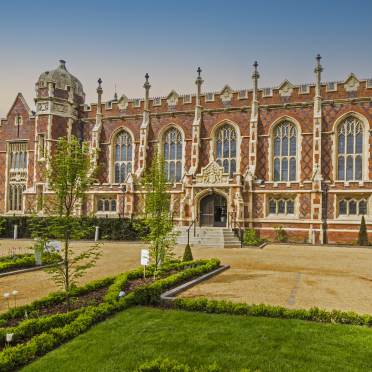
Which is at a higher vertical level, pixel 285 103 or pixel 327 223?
pixel 285 103

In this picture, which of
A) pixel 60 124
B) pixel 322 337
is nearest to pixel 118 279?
pixel 322 337

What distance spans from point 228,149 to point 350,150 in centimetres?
1009

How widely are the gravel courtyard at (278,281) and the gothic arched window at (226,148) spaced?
575 inches

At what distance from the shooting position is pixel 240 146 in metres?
33.3

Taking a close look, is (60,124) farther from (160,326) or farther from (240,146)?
(160,326)

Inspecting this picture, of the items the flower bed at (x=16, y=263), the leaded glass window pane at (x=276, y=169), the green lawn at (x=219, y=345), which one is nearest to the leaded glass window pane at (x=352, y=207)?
the leaded glass window pane at (x=276, y=169)

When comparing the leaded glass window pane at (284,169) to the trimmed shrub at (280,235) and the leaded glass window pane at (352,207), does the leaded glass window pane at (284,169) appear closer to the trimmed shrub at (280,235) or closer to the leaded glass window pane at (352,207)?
the trimmed shrub at (280,235)

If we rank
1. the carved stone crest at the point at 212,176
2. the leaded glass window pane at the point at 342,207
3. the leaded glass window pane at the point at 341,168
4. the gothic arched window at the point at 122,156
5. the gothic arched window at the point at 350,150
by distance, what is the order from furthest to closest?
the gothic arched window at the point at 122,156 → the leaded glass window pane at the point at 341,168 → the carved stone crest at the point at 212,176 → the gothic arched window at the point at 350,150 → the leaded glass window pane at the point at 342,207

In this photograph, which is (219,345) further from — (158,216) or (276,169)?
(276,169)

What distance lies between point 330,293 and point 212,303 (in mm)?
4173

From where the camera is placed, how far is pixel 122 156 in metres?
37.5

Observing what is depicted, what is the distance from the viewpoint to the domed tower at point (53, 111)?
36.3 m

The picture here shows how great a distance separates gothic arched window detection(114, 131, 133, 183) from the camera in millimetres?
37156

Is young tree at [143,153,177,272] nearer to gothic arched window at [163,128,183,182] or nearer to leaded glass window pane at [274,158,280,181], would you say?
leaded glass window pane at [274,158,280,181]
